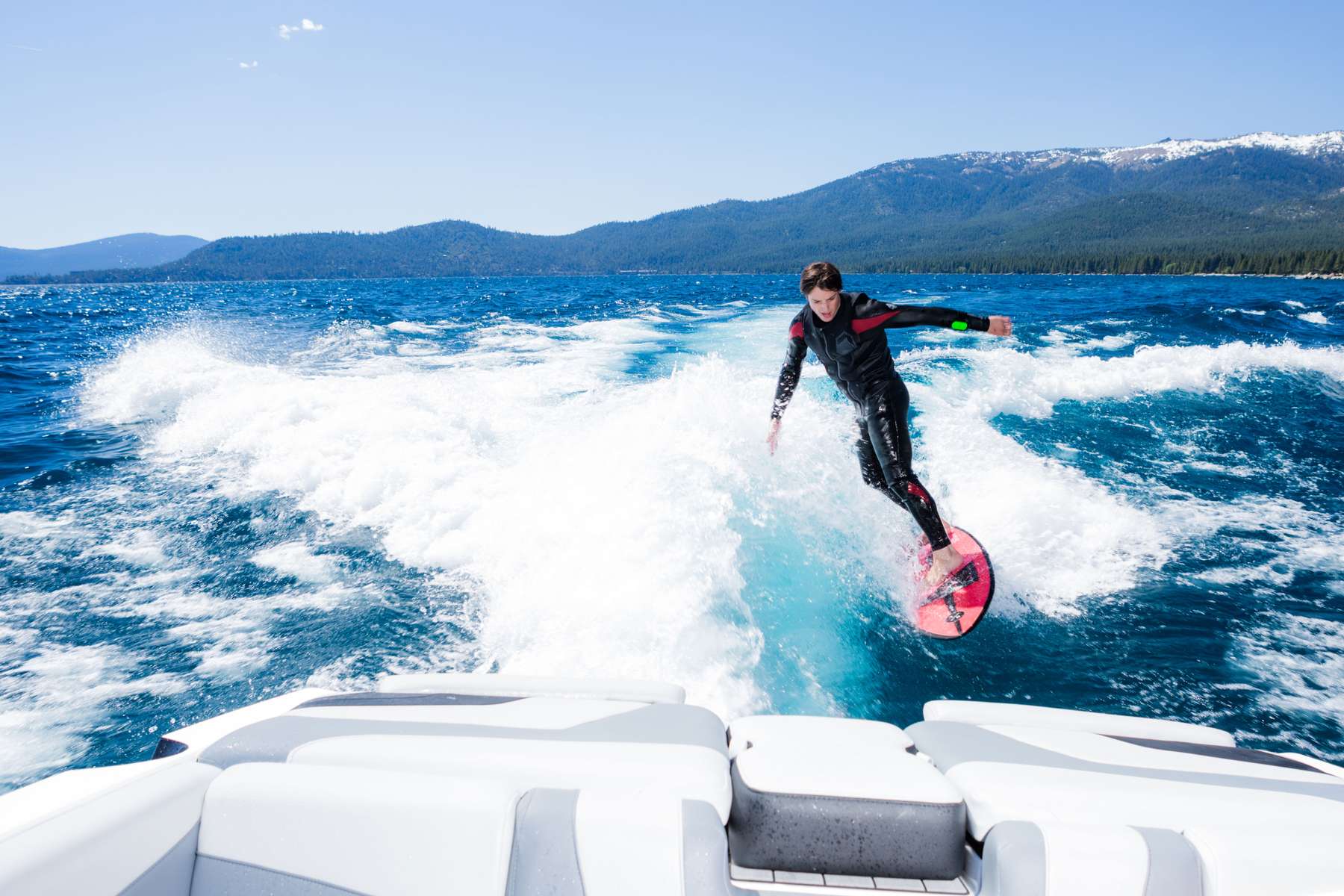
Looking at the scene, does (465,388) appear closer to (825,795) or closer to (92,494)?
(92,494)

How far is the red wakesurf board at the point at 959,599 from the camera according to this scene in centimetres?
427

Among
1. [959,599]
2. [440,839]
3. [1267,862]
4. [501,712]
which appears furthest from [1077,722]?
[959,599]

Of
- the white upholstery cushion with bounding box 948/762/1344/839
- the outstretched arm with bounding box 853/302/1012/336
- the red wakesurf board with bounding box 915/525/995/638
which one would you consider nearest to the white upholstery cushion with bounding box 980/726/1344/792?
the white upholstery cushion with bounding box 948/762/1344/839

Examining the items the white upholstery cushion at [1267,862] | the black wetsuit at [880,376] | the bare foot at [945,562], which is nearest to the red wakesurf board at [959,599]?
the bare foot at [945,562]

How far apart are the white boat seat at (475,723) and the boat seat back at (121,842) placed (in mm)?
170

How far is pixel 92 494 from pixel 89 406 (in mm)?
5843

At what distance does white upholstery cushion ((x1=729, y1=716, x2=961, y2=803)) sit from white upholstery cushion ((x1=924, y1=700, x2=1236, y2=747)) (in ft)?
0.99

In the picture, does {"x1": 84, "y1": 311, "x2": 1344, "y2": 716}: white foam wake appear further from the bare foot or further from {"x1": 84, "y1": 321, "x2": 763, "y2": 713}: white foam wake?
the bare foot

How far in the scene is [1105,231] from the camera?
19238 centimetres

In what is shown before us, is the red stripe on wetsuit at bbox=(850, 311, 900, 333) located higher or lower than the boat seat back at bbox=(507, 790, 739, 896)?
higher

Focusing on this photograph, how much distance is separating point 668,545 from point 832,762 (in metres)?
3.32

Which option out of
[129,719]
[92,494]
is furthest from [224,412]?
[129,719]

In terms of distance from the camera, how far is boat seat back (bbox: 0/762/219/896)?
1302mm

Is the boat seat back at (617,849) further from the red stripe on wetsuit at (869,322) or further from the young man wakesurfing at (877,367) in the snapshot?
the red stripe on wetsuit at (869,322)
